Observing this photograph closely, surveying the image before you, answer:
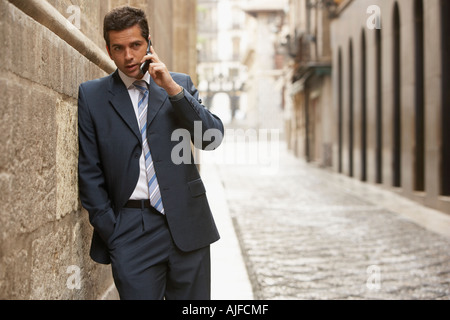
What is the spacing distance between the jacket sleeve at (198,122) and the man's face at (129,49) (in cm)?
23

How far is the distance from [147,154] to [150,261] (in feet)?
1.54

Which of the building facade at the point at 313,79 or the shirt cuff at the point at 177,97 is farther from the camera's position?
the building facade at the point at 313,79

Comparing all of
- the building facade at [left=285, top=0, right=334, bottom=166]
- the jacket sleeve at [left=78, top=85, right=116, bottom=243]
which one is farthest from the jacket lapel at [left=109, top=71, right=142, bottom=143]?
the building facade at [left=285, top=0, right=334, bottom=166]

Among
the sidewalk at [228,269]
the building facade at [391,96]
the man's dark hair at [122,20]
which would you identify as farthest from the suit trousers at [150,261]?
the building facade at [391,96]

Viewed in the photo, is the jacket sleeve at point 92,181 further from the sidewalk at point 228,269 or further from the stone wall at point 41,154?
the sidewalk at point 228,269

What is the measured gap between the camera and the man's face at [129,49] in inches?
101

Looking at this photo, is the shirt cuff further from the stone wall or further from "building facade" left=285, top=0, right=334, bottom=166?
"building facade" left=285, top=0, right=334, bottom=166

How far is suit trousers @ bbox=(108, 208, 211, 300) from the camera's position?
8.44ft

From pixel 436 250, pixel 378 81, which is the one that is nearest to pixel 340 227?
pixel 436 250

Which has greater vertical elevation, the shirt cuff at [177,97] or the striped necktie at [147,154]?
the shirt cuff at [177,97]

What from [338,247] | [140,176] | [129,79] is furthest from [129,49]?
[338,247]

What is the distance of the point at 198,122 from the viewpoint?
8.79 ft

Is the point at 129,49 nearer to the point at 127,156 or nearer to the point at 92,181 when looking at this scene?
the point at 127,156

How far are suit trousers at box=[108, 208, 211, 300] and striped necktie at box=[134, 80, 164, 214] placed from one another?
4 cm
